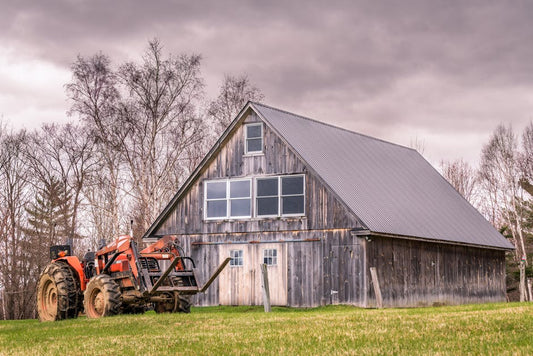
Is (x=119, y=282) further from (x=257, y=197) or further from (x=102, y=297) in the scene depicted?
(x=257, y=197)

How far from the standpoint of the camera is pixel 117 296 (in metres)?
21.7

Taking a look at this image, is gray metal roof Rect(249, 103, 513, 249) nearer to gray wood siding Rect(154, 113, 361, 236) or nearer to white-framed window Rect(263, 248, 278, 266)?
gray wood siding Rect(154, 113, 361, 236)

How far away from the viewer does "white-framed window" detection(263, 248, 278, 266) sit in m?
30.2

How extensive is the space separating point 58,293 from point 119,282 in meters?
2.27

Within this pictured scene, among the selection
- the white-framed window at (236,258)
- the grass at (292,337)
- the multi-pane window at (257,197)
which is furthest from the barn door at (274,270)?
the grass at (292,337)

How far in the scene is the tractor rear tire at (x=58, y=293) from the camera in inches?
923

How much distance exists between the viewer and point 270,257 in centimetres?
3038

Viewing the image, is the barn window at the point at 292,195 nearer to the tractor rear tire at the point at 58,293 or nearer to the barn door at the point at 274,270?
the barn door at the point at 274,270

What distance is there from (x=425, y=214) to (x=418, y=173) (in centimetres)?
633

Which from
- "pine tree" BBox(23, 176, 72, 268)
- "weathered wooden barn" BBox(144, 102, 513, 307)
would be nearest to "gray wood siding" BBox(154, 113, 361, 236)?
"weathered wooden barn" BBox(144, 102, 513, 307)

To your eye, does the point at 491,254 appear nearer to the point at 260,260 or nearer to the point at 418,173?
the point at 418,173

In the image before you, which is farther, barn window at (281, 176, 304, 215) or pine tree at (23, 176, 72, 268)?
pine tree at (23, 176, 72, 268)

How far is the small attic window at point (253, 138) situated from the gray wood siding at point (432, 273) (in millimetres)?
6086

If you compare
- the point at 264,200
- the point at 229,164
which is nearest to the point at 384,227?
the point at 264,200
